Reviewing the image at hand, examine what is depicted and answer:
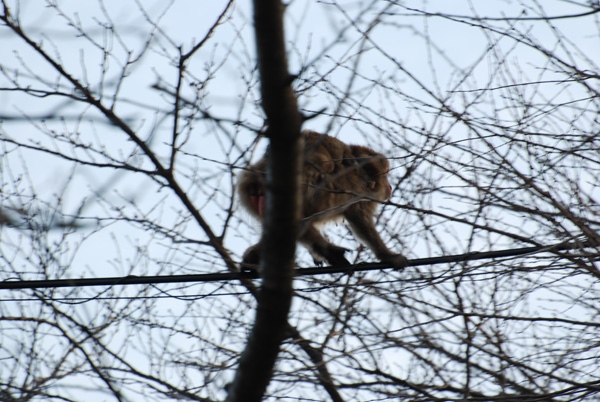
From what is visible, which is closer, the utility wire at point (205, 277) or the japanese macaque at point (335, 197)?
the utility wire at point (205, 277)

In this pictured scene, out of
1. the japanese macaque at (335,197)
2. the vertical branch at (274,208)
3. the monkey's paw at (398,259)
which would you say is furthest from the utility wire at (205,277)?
the vertical branch at (274,208)

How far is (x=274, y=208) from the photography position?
2.29 m

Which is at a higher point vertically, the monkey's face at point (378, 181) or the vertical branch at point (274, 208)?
the monkey's face at point (378, 181)

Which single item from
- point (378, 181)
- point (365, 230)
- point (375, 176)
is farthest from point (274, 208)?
point (378, 181)

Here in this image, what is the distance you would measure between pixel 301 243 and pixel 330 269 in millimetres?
1395

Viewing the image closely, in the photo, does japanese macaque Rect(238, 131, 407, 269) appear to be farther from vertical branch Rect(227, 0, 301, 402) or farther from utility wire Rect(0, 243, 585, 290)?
vertical branch Rect(227, 0, 301, 402)

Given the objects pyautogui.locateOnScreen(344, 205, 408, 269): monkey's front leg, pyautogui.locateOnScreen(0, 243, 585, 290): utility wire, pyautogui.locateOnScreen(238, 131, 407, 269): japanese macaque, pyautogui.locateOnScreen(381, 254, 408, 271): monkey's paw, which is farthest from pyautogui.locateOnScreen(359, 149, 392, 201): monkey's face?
pyautogui.locateOnScreen(0, 243, 585, 290): utility wire

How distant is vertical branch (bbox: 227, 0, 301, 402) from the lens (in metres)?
2.08

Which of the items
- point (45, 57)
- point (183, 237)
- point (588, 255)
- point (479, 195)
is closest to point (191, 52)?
point (45, 57)

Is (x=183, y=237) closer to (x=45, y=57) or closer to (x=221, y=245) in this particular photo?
(x=221, y=245)

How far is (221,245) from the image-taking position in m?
7.41

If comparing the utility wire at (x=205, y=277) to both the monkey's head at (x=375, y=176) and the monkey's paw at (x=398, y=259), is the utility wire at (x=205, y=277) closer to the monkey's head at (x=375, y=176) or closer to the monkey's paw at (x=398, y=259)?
the monkey's paw at (x=398, y=259)

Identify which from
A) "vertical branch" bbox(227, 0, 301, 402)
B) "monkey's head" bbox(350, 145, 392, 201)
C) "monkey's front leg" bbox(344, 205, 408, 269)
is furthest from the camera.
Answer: "monkey's head" bbox(350, 145, 392, 201)

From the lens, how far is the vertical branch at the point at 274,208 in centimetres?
208
